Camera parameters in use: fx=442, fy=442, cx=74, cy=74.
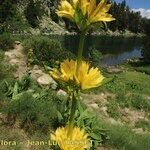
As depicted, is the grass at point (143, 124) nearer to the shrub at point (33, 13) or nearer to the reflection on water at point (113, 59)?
the reflection on water at point (113, 59)

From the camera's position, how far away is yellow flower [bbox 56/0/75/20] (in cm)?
265

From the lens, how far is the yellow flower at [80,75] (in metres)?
2.73

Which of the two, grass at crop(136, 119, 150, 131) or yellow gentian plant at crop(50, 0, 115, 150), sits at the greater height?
yellow gentian plant at crop(50, 0, 115, 150)

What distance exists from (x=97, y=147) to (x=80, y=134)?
752 centimetres

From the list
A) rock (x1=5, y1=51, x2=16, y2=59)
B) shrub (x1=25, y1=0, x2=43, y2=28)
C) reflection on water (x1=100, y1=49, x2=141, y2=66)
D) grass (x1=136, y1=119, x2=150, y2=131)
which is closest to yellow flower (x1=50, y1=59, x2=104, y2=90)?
grass (x1=136, y1=119, x2=150, y2=131)

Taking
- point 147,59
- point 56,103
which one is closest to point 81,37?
point 56,103

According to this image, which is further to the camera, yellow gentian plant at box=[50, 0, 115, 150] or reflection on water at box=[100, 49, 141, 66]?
reflection on water at box=[100, 49, 141, 66]

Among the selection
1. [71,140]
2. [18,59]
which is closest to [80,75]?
[71,140]

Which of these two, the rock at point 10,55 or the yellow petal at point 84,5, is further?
the rock at point 10,55

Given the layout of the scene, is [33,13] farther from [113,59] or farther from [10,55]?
[10,55]

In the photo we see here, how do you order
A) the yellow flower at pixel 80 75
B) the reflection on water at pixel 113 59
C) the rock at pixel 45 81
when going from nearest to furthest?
1. the yellow flower at pixel 80 75
2. the rock at pixel 45 81
3. the reflection on water at pixel 113 59

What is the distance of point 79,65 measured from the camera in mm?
2701

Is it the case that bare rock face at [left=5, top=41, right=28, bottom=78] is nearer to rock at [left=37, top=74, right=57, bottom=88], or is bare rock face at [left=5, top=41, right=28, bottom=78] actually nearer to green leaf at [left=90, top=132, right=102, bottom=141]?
rock at [left=37, top=74, right=57, bottom=88]

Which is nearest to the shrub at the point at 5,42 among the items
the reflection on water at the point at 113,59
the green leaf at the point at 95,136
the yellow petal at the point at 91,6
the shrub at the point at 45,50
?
the shrub at the point at 45,50
